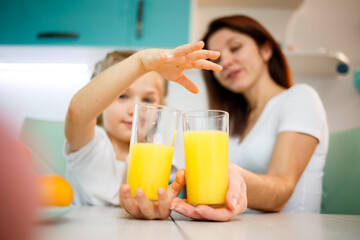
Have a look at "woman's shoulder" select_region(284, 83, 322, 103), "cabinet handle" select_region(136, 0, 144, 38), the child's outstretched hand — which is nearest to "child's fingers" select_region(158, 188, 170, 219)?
the child's outstretched hand

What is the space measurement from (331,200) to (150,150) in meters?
1.09

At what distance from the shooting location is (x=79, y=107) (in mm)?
774

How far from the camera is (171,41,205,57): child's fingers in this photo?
0.60 meters

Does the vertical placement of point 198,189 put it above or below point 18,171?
below

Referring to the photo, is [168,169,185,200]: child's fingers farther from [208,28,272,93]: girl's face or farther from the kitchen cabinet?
the kitchen cabinet

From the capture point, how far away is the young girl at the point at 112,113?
0.67 metres

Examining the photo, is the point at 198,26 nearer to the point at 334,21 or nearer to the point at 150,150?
the point at 334,21

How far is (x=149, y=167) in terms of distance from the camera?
60 centimetres

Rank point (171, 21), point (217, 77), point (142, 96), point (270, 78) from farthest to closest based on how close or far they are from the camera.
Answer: point (171, 21), point (217, 77), point (270, 78), point (142, 96)

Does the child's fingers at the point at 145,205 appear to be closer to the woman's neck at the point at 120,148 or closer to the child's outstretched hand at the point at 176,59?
the child's outstretched hand at the point at 176,59

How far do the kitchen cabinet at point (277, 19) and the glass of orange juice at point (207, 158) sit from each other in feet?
4.90

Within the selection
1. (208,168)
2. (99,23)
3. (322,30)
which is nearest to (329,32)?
(322,30)

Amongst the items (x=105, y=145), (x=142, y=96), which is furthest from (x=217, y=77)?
(x=105, y=145)

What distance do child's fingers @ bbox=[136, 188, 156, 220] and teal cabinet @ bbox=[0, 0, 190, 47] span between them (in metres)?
1.65
